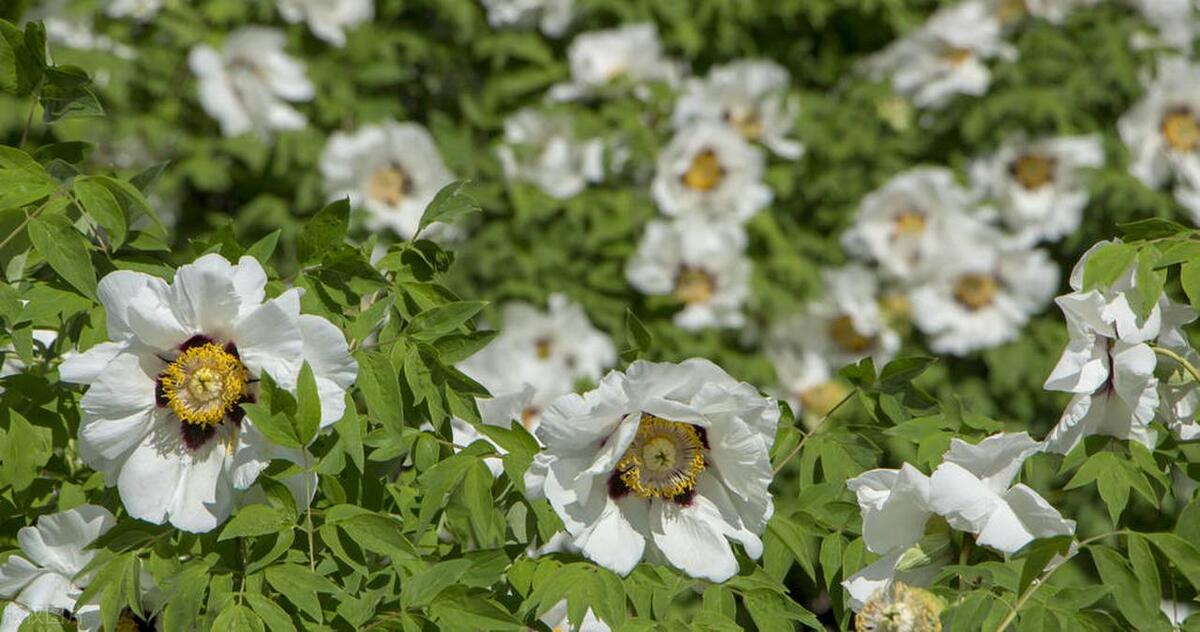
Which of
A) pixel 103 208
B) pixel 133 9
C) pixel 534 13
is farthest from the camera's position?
pixel 534 13

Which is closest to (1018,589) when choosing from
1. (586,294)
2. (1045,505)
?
(1045,505)

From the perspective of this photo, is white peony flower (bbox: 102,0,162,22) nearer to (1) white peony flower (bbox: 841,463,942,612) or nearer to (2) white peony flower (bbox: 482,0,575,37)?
(2) white peony flower (bbox: 482,0,575,37)

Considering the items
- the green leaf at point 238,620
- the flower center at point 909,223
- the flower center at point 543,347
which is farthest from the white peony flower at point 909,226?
the green leaf at point 238,620

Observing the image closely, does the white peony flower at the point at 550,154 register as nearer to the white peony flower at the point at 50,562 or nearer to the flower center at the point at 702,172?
the flower center at the point at 702,172

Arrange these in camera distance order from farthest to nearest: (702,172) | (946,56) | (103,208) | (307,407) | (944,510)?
(946,56)
(702,172)
(103,208)
(944,510)
(307,407)

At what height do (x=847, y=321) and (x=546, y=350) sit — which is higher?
(x=546, y=350)

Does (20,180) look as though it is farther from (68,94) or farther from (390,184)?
(390,184)

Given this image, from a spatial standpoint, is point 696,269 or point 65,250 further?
point 696,269

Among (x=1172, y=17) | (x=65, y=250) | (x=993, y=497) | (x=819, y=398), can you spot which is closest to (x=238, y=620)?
(x=65, y=250)
